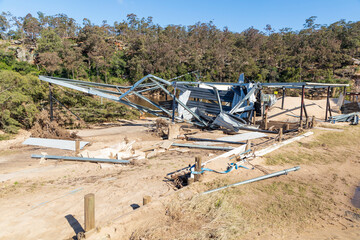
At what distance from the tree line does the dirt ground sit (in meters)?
31.1

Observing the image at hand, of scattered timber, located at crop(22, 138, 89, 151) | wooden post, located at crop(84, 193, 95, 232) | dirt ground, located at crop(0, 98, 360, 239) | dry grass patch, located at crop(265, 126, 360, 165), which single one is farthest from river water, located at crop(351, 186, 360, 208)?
scattered timber, located at crop(22, 138, 89, 151)

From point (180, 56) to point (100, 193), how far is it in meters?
41.5

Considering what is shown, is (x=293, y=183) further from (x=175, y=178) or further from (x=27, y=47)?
(x=27, y=47)

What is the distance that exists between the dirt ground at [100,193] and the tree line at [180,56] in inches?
1224

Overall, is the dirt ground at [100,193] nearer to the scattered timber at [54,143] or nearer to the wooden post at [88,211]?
the wooden post at [88,211]

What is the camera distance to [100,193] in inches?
220

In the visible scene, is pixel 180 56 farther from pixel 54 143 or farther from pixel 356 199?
pixel 356 199

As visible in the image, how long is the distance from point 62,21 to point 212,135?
5788 centimetres

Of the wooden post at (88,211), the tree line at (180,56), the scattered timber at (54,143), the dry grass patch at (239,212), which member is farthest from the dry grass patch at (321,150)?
the tree line at (180,56)

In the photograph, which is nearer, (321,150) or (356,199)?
(356,199)

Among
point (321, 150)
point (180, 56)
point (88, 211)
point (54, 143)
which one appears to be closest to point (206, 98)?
point (321, 150)

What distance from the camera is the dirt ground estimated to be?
4203 millimetres

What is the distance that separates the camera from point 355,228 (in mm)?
4516

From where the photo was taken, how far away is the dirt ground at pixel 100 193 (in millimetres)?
4203
